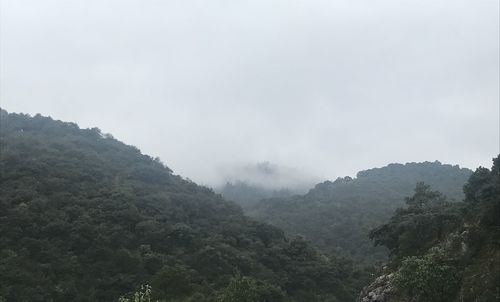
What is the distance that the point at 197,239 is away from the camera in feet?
194

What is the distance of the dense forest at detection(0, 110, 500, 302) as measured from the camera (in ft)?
80.6

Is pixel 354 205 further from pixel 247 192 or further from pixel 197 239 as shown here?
pixel 247 192

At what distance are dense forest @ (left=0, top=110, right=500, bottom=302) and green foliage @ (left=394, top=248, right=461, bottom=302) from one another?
58 mm

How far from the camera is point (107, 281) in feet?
150

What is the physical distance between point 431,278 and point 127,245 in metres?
37.3

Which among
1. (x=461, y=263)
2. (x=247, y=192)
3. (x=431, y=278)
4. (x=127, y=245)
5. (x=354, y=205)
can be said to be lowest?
(x=431, y=278)

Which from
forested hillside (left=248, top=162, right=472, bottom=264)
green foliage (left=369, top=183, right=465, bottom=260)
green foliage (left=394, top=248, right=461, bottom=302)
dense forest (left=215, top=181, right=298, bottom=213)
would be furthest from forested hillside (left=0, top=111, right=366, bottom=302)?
dense forest (left=215, top=181, right=298, bottom=213)

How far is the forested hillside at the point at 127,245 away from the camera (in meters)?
42.0

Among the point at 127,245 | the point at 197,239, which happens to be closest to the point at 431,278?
the point at 127,245

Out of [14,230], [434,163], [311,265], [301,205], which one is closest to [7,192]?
[14,230]

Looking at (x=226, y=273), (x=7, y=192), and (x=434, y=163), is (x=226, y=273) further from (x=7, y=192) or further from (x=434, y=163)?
(x=434, y=163)

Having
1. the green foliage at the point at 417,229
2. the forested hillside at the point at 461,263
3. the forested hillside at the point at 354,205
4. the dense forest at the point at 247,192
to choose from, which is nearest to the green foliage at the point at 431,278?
the forested hillside at the point at 461,263

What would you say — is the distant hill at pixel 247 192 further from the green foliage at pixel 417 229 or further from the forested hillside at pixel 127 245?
the green foliage at pixel 417 229

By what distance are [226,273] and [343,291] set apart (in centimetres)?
1290
